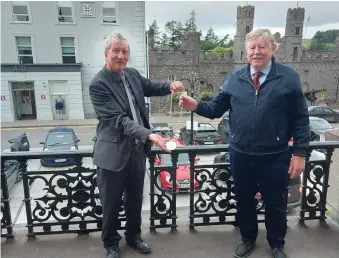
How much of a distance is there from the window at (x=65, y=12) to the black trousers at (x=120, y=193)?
2159 centimetres

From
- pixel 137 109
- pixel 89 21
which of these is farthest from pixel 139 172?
pixel 89 21

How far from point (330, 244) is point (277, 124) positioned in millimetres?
1381

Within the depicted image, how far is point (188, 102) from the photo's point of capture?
8.11 ft

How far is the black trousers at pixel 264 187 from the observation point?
229 cm

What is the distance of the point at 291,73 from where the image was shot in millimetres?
2197

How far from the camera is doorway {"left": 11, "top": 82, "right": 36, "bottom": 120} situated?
72.7 feet

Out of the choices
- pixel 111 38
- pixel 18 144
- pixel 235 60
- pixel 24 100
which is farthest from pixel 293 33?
pixel 111 38

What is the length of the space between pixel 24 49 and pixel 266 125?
22.9 m

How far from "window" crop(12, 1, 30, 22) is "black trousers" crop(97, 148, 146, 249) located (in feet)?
73.5

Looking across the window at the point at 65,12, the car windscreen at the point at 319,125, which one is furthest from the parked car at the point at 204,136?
the window at the point at 65,12

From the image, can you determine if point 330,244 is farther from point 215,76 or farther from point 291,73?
point 215,76

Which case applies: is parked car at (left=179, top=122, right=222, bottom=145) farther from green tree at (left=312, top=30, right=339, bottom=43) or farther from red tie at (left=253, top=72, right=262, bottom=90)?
green tree at (left=312, top=30, right=339, bottom=43)

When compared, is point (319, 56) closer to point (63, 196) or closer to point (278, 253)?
point (278, 253)

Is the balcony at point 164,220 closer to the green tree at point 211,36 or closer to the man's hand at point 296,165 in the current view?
the man's hand at point 296,165
